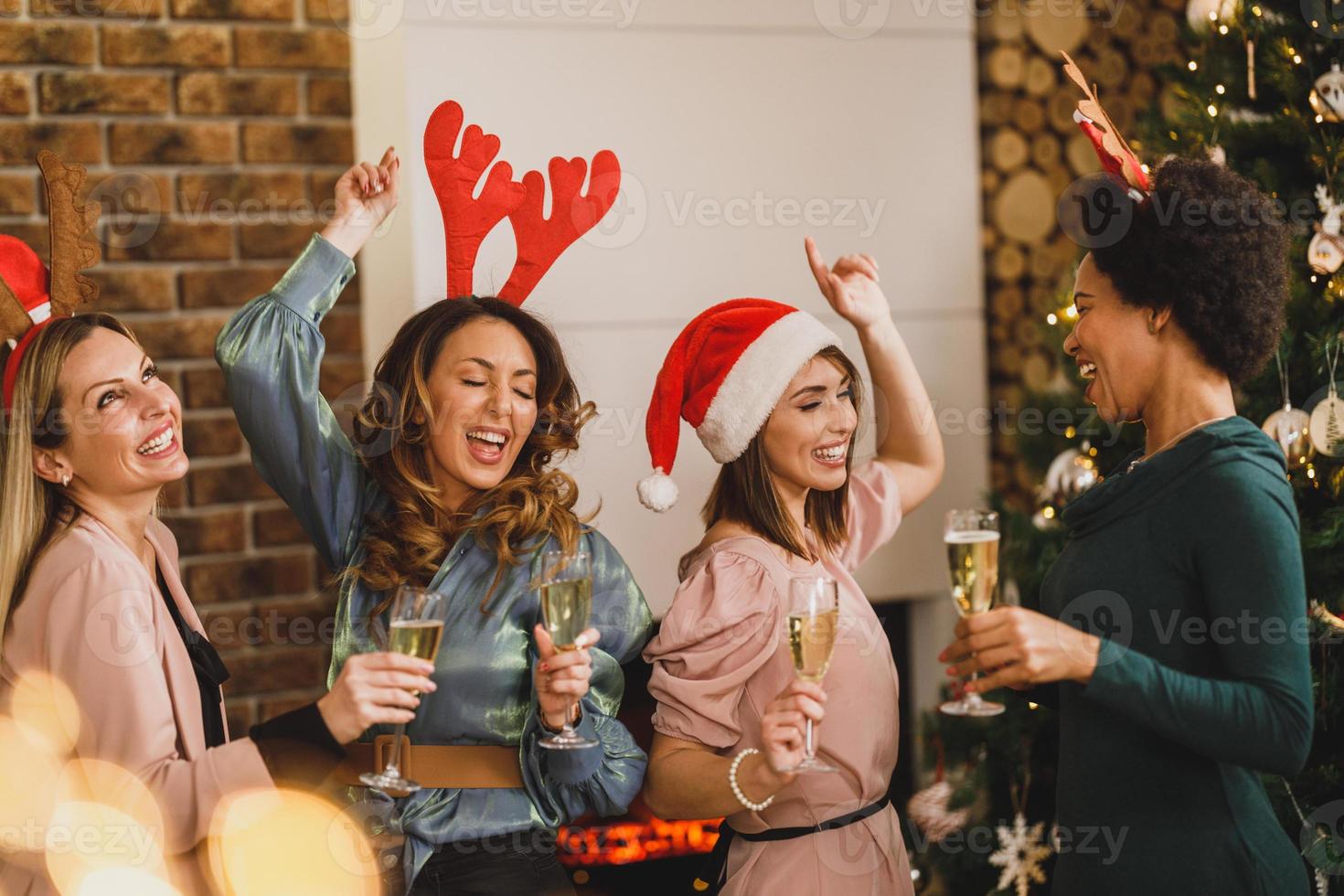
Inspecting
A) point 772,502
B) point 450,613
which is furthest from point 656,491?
point 450,613

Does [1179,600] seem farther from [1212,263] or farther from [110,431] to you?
[110,431]

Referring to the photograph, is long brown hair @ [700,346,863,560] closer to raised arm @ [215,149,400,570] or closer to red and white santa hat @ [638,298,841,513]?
red and white santa hat @ [638,298,841,513]

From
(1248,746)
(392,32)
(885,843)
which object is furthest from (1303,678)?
(392,32)

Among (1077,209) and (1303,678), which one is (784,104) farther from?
(1303,678)

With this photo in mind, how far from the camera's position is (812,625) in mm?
1658

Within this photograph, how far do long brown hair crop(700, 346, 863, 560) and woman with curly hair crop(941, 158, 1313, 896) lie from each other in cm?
43

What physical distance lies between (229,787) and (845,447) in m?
1.06

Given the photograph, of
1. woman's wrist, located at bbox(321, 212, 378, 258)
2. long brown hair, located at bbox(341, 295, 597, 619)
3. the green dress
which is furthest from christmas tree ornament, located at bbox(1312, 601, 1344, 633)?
woman's wrist, located at bbox(321, 212, 378, 258)

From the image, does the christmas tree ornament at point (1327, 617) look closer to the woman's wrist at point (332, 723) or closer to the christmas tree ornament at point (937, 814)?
the christmas tree ornament at point (937, 814)

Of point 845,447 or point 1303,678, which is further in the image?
point 845,447

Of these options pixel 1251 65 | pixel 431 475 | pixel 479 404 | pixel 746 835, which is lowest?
pixel 746 835

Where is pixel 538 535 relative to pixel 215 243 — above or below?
below

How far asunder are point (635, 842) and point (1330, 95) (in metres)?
2.13

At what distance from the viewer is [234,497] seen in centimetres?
289
